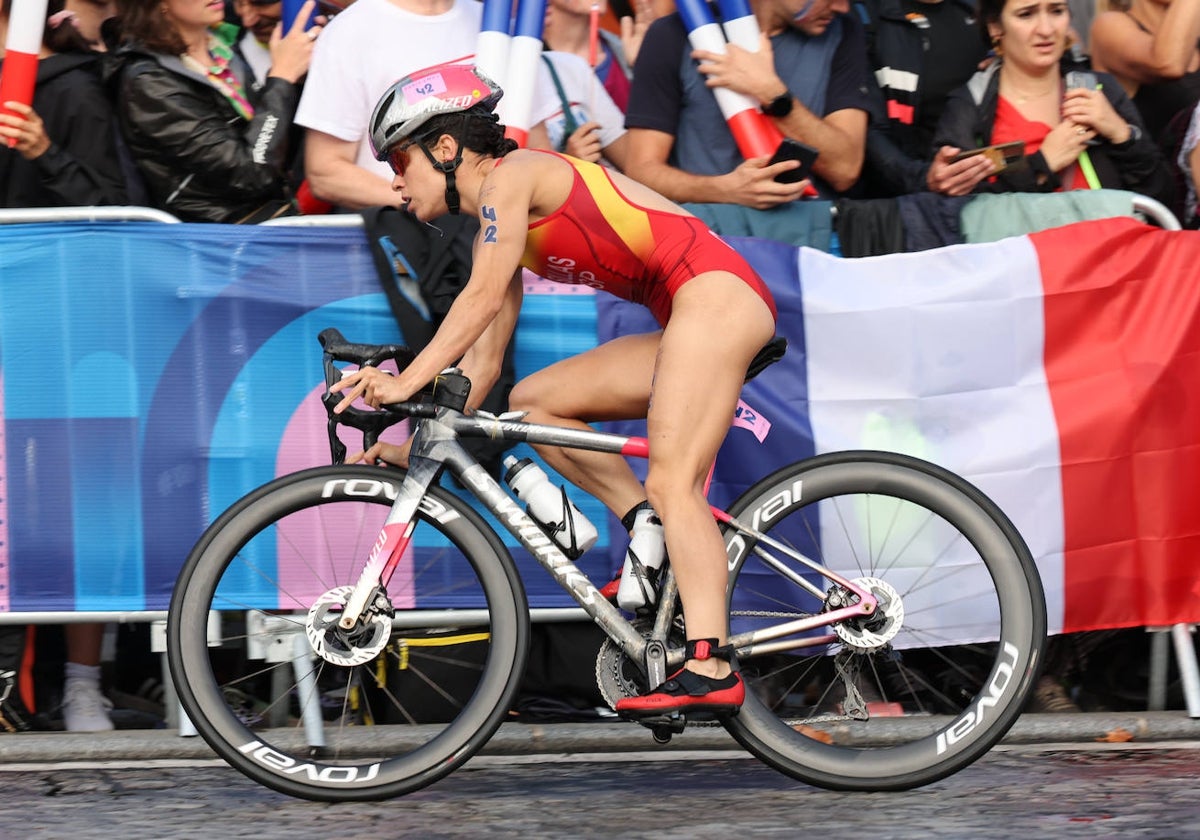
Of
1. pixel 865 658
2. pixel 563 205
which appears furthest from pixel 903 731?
pixel 563 205

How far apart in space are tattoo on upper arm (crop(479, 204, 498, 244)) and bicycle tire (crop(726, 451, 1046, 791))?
1035 millimetres

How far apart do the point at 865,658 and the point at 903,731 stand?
0.73 meters

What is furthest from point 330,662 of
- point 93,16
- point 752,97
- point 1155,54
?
point 1155,54

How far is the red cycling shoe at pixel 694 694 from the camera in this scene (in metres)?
4.57

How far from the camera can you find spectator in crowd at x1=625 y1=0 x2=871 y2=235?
6.37 meters

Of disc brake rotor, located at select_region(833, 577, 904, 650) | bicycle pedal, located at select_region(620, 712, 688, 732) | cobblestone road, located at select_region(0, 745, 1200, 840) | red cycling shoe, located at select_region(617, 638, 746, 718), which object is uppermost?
disc brake rotor, located at select_region(833, 577, 904, 650)

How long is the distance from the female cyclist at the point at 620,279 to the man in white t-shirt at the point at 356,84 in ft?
4.57

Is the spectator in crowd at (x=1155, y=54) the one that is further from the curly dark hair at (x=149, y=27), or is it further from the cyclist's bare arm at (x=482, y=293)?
the curly dark hair at (x=149, y=27)

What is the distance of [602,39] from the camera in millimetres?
7320

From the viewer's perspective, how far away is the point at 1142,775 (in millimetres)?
Answer: 4973

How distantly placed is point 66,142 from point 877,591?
11.0 feet

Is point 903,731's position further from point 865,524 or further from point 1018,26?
point 1018,26

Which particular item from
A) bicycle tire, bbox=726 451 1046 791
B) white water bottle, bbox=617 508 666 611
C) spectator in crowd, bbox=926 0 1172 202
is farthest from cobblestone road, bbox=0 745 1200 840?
spectator in crowd, bbox=926 0 1172 202

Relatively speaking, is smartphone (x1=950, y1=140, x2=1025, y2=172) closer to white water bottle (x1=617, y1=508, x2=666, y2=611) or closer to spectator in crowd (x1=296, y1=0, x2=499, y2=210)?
spectator in crowd (x1=296, y1=0, x2=499, y2=210)
